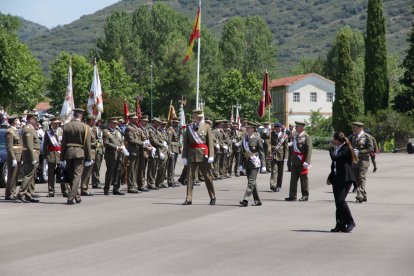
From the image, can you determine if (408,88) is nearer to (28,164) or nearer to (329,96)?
(329,96)

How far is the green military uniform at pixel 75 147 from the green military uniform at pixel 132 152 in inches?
136

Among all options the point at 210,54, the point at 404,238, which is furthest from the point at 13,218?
the point at 210,54

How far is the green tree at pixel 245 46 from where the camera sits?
398 ft

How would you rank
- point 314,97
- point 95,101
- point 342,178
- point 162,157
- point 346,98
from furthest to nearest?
point 314,97, point 346,98, point 95,101, point 162,157, point 342,178

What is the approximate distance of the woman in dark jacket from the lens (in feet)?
47.0

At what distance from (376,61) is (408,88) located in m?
3.23

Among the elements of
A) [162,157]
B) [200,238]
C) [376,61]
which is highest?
[376,61]

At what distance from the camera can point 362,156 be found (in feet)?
66.8

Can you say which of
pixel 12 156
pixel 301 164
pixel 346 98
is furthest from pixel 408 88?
pixel 12 156

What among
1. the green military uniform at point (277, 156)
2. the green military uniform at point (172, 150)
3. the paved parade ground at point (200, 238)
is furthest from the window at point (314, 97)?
the paved parade ground at point (200, 238)

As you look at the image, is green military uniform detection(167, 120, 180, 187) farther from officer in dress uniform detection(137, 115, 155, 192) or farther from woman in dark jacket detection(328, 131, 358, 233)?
woman in dark jacket detection(328, 131, 358, 233)

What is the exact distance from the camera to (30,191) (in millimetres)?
19438

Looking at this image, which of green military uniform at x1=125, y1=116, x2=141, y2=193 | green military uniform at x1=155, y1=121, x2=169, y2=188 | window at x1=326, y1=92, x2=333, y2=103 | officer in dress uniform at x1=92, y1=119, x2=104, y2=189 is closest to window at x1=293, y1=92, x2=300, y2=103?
window at x1=326, y1=92, x2=333, y2=103

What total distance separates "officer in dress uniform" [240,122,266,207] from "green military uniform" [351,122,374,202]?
7.34 feet
